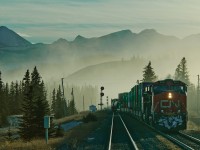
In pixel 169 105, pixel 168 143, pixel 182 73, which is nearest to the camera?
pixel 168 143

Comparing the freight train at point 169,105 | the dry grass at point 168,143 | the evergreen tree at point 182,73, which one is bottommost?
the dry grass at point 168,143

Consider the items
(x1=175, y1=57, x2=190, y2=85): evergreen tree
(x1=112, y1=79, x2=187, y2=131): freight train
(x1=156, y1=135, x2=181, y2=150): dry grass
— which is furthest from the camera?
(x1=175, y1=57, x2=190, y2=85): evergreen tree

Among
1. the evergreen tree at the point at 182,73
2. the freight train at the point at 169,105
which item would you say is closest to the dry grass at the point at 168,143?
the freight train at the point at 169,105

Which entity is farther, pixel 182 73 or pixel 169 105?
pixel 182 73

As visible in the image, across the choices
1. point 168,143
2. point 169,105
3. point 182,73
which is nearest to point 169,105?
point 169,105

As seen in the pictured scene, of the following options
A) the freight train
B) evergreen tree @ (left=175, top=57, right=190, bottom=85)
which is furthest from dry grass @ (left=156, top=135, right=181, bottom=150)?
evergreen tree @ (left=175, top=57, right=190, bottom=85)

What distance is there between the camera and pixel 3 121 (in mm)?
100938

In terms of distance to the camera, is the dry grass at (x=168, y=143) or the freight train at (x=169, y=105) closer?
the dry grass at (x=168, y=143)

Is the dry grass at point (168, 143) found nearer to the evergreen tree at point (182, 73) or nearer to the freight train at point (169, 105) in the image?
the freight train at point (169, 105)

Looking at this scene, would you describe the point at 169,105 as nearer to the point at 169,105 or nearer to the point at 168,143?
the point at 169,105

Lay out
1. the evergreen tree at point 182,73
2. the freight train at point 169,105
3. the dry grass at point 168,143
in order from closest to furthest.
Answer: the dry grass at point 168,143 → the freight train at point 169,105 → the evergreen tree at point 182,73

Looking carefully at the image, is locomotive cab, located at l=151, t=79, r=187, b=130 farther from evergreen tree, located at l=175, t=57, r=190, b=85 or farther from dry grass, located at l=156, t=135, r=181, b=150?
evergreen tree, located at l=175, t=57, r=190, b=85

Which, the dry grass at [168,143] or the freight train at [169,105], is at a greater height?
the freight train at [169,105]

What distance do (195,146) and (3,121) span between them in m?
83.9
